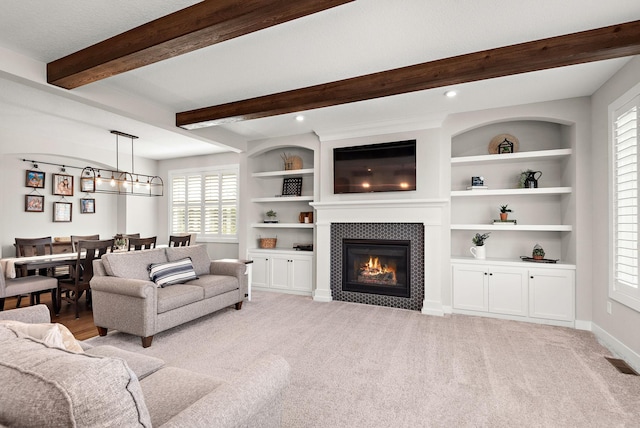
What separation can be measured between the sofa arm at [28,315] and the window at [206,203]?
15.4 ft

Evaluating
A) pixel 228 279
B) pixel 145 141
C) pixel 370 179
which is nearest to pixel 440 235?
pixel 370 179

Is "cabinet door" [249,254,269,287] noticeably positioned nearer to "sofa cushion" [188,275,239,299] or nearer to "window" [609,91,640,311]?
"sofa cushion" [188,275,239,299]

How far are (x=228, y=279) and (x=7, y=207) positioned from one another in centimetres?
436

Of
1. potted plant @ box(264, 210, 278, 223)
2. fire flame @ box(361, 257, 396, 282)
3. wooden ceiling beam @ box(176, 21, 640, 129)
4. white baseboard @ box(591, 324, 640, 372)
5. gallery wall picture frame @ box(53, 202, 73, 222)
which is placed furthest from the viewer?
gallery wall picture frame @ box(53, 202, 73, 222)

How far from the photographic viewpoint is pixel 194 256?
14.2 feet

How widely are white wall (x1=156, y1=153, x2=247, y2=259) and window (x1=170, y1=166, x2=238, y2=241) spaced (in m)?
0.13

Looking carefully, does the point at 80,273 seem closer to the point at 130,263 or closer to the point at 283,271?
the point at 130,263

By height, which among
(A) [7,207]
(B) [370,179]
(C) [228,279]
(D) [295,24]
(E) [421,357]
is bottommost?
(E) [421,357]

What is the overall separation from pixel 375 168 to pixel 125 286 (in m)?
3.42

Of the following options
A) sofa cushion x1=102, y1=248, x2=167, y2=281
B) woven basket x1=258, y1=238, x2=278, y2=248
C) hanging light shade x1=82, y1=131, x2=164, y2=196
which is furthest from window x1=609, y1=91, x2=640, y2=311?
hanging light shade x1=82, y1=131, x2=164, y2=196

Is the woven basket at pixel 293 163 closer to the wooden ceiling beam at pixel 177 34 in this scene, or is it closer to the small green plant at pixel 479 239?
the small green plant at pixel 479 239

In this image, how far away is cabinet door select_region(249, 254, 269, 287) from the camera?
552cm

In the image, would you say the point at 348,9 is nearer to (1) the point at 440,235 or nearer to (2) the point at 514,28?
(2) the point at 514,28

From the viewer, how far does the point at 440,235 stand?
4.23m
